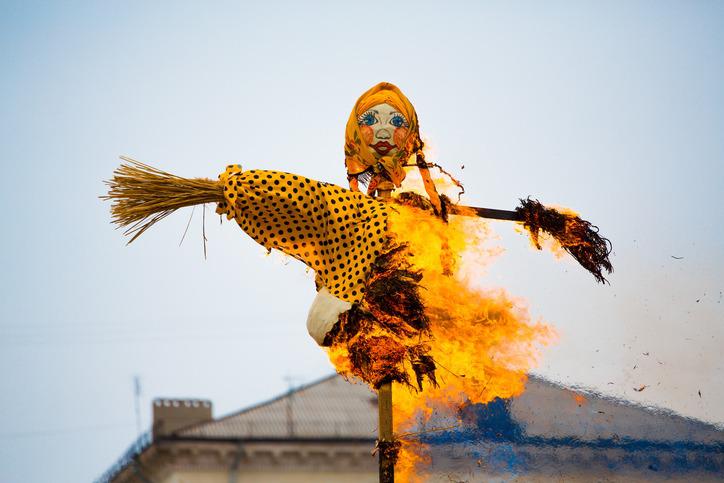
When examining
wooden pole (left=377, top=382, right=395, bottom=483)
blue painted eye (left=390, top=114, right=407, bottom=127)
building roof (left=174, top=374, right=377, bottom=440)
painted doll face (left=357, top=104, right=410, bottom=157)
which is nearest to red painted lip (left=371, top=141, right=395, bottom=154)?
painted doll face (left=357, top=104, right=410, bottom=157)

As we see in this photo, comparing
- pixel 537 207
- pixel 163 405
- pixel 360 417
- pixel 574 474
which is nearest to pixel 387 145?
pixel 537 207

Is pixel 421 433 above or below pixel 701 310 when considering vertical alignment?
below

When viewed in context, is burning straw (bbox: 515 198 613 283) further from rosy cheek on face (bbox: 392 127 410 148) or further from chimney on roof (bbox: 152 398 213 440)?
chimney on roof (bbox: 152 398 213 440)

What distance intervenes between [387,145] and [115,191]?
2.13 metres

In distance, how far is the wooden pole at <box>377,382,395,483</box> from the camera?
10273 millimetres

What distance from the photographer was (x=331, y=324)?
33.4 ft

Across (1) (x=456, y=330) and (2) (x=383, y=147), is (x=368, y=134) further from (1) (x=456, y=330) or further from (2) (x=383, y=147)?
A: (1) (x=456, y=330)

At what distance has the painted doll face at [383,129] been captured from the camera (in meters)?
10.9

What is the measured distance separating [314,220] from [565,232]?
205 centimetres

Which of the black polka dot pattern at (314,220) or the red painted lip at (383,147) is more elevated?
the red painted lip at (383,147)

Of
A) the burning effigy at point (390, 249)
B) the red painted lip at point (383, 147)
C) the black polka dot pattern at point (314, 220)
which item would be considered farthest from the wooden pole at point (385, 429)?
the red painted lip at point (383, 147)

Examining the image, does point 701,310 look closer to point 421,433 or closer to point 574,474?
point 574,474

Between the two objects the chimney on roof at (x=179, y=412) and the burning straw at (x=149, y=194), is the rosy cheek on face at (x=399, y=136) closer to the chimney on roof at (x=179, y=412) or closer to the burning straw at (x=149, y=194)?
the burning straw at (x=149, y=194)

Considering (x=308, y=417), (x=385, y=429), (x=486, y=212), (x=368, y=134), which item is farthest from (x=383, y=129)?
(x=308, y=417)
